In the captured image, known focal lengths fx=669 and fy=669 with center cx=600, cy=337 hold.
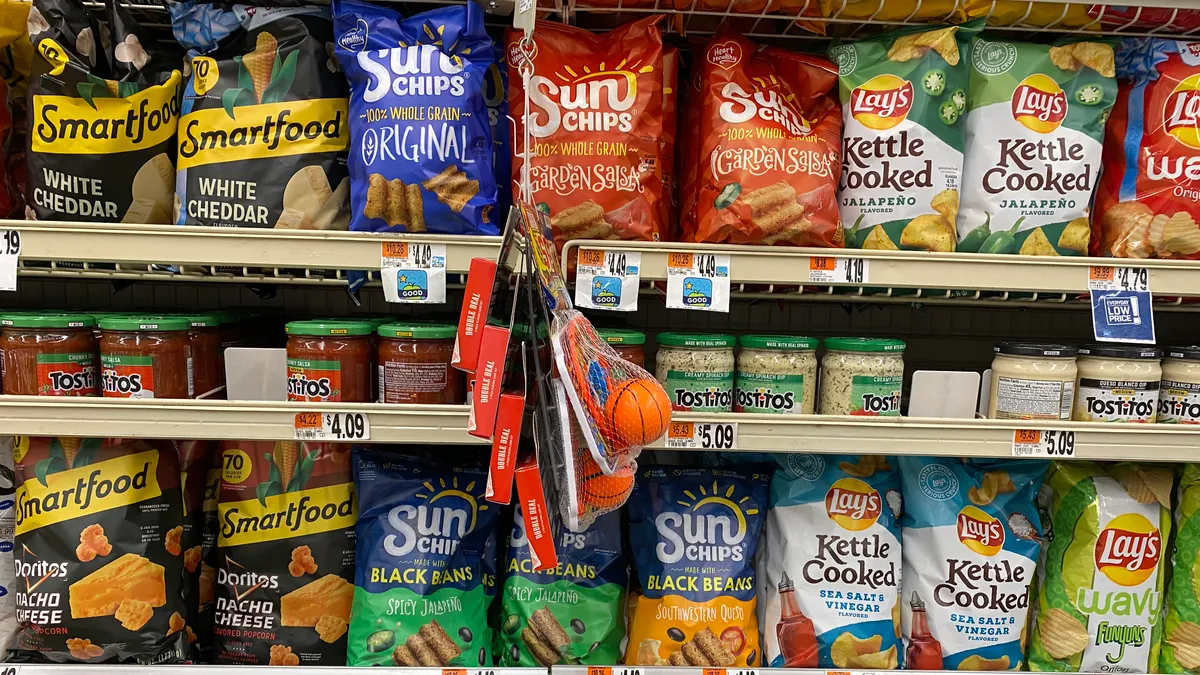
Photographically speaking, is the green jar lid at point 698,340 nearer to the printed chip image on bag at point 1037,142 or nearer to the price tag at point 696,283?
the price tag at point 696,283

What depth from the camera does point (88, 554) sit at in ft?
4.33

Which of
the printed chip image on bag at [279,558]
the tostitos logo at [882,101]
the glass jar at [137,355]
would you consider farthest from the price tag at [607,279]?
the glass jar at [137,355]

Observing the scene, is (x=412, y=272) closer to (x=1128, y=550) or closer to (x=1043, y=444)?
(x=1043, y=444)

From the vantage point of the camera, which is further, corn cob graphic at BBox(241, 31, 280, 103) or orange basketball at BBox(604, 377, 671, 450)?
corn cob graphic at BBox(241, 31, 280, 103)

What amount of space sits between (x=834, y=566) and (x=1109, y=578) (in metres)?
0.56

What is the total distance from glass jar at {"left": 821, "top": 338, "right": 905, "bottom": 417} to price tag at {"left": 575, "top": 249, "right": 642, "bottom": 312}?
1.37 feet

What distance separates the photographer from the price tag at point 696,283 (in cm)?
124

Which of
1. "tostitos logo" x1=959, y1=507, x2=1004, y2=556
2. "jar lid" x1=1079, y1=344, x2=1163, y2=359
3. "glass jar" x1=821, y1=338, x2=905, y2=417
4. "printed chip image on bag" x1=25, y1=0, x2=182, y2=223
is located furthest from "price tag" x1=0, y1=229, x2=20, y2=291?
"jar lid" x1=1079, y1=344, x2=1163, y2=359

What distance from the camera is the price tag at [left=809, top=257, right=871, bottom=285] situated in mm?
1243

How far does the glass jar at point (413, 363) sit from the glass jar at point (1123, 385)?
1.26m

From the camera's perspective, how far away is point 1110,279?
4.15ft

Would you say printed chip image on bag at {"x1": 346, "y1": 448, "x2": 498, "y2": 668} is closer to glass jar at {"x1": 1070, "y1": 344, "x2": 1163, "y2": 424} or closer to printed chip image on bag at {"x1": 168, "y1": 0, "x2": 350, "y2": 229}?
printed chip image on bag at {"x1": 168, "y1": 0, "x2": 350, "y2": 229}

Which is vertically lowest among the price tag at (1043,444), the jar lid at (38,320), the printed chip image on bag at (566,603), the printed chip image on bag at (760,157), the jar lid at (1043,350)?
the printed chip image on bag at (566,603)

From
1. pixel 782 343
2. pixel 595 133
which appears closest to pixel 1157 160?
pixel 782 343
